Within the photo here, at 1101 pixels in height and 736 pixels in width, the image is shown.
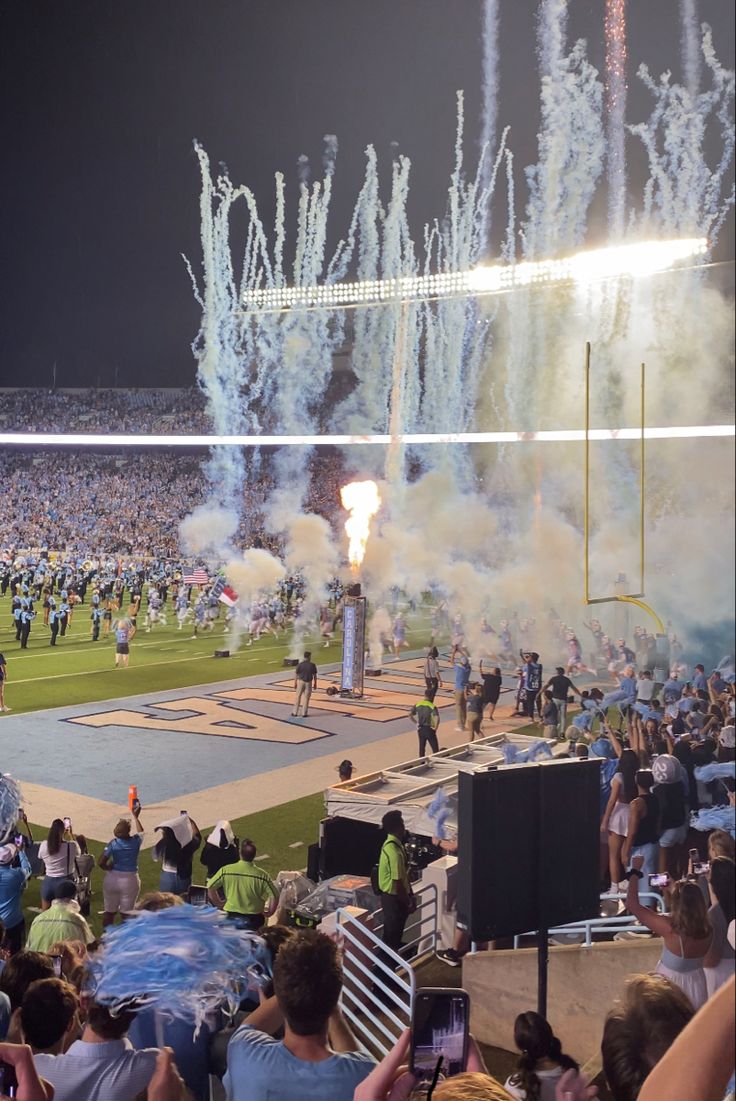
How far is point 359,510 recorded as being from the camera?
85.4 ft

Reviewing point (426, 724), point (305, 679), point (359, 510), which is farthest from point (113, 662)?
point (426, 724)

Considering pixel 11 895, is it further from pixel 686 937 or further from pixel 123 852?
pixel 686 937

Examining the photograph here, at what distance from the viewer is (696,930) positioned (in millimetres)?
4207

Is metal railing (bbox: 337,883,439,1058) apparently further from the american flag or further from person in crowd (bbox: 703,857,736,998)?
the american flag

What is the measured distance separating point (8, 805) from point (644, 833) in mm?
4760

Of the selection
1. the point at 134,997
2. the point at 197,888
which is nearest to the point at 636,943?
the point at 197,888

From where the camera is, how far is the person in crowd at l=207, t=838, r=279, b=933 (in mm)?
6441

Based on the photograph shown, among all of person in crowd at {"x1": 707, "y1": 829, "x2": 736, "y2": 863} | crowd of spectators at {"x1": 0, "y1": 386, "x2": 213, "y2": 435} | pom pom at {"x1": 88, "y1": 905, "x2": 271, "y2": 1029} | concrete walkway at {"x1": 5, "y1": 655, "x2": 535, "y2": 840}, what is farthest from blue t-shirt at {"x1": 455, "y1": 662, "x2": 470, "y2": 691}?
crowd of spectators at {"x1": 0, "y1": 386, "x2": 213, "y2": 435}

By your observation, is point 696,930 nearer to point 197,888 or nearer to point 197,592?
point 197,888

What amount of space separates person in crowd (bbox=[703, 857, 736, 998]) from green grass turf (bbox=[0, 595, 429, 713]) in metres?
14.0

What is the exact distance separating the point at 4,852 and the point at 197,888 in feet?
4.40

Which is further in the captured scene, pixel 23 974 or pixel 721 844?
pixel 721 844

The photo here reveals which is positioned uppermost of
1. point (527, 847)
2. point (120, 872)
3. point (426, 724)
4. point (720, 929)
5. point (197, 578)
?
point (197, 578)

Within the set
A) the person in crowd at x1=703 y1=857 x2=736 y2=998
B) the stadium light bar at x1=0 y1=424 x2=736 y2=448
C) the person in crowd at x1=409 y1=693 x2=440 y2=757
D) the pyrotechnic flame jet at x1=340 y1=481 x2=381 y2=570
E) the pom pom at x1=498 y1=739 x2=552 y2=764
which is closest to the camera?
the person in crowd at x1=703 y1=857 x2=736 y2=998
